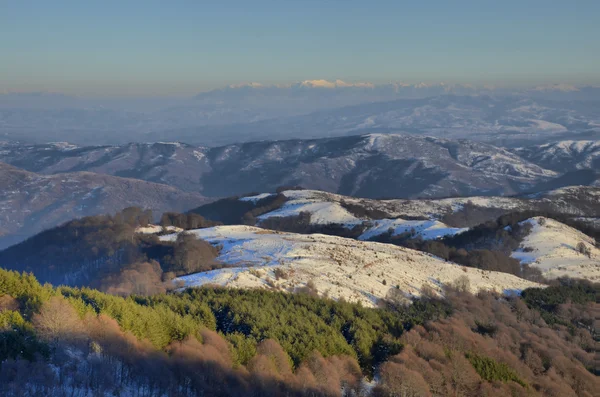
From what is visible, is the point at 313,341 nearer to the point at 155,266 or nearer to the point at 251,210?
the point at 155,266

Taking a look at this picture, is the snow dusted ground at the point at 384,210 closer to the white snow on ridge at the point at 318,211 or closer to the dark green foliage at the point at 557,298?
the white snow on ridge at the point at 318,211

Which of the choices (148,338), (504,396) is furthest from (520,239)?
(148,338)

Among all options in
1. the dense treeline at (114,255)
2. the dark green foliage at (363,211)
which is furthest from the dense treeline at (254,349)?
the dark green foliage at (363,211)

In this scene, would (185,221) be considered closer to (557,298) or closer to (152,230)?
(152,230)

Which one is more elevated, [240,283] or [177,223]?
[240,283]

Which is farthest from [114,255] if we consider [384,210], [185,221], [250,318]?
[384,210]

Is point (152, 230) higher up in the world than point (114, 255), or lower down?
higher up

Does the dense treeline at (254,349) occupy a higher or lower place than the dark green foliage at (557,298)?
higher
